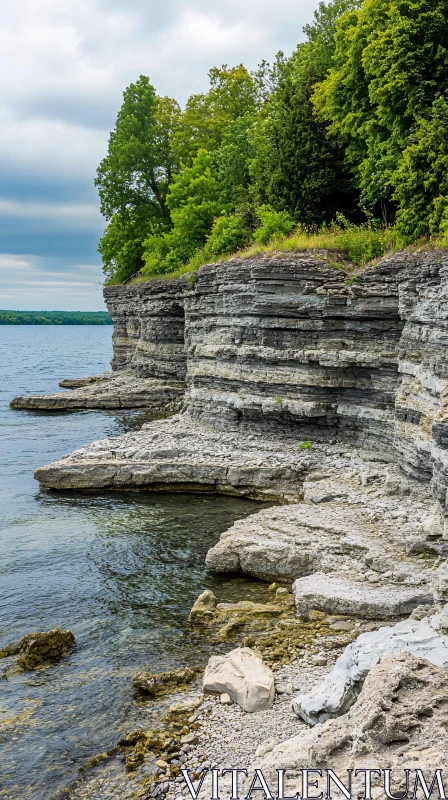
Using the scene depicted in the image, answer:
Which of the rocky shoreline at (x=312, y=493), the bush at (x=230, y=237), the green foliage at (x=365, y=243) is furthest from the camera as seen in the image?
the bush at (x=230, y=237)

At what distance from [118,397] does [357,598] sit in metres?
33.6

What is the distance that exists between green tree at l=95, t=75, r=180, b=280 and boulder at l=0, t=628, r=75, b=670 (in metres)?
42.7

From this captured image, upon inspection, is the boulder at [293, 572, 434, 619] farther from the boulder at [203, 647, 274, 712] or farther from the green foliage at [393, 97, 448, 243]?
the green foliage at [393, 97, 448, 243]

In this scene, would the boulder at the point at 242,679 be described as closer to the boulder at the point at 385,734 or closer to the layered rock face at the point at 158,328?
the boulder at the point at 385,734

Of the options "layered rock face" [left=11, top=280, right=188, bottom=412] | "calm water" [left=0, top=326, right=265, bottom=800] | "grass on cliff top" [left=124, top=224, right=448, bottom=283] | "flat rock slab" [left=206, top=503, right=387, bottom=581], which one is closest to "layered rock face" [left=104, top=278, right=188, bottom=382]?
"layered rock face" [left=11, top=280, right=188, bottom=412]

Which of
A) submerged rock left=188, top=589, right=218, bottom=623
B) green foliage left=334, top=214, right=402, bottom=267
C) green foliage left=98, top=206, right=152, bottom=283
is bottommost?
submerged rock left=188, top=589, right=218, bottom=623

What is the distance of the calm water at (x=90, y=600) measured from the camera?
10636 millimetres

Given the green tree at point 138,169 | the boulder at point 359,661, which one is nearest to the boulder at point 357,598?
the boulder at point 359,661

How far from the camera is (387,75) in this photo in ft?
79.3

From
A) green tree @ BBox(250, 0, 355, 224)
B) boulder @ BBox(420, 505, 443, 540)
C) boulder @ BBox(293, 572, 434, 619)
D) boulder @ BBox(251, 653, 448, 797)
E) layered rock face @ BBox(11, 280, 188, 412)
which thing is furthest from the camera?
layered rock face @ BBox(11, 280, 188, 412)

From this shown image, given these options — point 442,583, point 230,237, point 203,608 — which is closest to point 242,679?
point 203,608

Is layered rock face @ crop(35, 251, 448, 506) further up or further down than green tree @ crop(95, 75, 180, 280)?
further down

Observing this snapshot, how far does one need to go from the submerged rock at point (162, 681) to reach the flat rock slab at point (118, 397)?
29.8 m

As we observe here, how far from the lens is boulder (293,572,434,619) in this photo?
13336 mm
